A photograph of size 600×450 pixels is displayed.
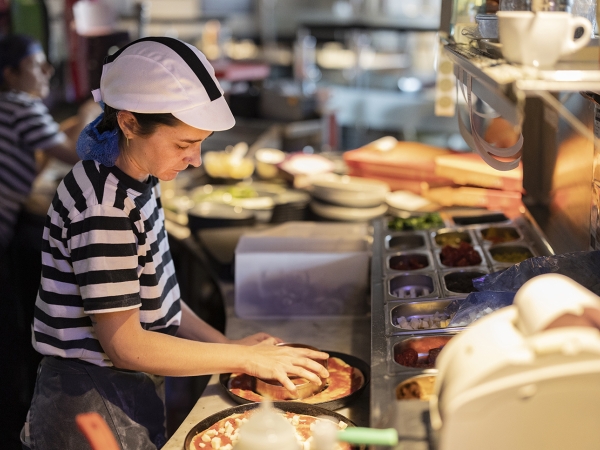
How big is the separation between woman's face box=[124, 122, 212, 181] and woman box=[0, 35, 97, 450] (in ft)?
7.60

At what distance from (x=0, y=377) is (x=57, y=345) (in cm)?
161

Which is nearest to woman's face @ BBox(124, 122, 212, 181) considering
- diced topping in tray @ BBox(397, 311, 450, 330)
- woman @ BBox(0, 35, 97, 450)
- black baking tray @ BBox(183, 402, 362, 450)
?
black baking tray @ BBox(183, 402, 362, 450)

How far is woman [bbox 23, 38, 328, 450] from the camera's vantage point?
1.86 metres

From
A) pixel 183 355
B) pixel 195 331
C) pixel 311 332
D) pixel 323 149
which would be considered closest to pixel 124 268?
pixel 183 355

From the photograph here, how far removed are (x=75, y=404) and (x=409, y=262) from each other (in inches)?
53.9

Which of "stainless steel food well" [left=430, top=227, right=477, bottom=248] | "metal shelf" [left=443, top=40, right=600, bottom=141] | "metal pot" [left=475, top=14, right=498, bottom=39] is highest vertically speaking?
"metal pot" [left=475, top=14, right=498, bottom=39]

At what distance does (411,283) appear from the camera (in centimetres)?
257

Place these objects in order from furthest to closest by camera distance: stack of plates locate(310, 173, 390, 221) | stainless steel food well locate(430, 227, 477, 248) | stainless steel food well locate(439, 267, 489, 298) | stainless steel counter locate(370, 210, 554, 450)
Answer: stack of plates locate(310, 173, 390, 221)
stainless steel food well locate(430, 227, 477, 248)
stainless steel food well locate(439, 267, 489, 298)
stainless steel counter locate(370, 210, 554, 450)

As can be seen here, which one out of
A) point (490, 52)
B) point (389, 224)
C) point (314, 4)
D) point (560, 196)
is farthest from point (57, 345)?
point (314, 4)

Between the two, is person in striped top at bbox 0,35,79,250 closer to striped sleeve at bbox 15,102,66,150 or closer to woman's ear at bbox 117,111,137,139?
striped sleeve at bbox 15,102,66,150

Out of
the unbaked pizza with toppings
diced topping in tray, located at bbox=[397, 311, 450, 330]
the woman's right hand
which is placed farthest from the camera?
diced topping in tray, located at bbox=[397, 311, 450, 330]

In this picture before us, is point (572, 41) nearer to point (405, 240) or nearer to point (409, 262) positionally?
point (409, 262)

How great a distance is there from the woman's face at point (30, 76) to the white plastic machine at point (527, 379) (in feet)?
13.1

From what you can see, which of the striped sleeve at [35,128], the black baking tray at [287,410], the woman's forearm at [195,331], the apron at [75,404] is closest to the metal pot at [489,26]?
the black baking tray at [287,410]
